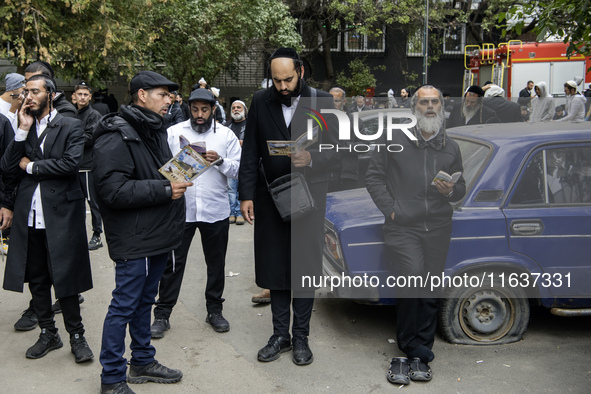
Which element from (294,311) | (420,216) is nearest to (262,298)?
(294,311)

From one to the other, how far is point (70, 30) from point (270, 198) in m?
10.6

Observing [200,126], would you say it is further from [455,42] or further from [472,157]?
[455,42]

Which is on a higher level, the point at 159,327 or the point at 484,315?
the point at 484,315

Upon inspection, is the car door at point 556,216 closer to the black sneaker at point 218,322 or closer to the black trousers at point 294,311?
the black trousers at point 294,311

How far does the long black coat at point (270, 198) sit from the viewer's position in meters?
4.62

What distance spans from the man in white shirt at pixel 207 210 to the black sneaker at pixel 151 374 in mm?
843

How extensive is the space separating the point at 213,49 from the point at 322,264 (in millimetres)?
13234

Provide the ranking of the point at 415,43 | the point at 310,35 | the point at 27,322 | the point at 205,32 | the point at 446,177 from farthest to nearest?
the point at 415,43
the point at 310,35
the point at 205,32
the point at 27,322
the point at 446,177

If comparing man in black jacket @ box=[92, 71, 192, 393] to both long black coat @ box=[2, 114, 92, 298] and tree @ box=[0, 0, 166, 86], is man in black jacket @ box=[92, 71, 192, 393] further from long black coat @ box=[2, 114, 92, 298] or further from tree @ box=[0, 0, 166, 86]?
tree @ box=[0, 0, 166, 86]

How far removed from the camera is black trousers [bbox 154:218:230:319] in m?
5.27

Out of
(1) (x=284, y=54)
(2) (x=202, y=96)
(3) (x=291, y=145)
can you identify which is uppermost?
(1) (x=284, y=54)

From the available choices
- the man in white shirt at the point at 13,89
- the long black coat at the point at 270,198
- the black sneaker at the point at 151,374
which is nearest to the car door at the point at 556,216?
the long black coat at the point at 270,198

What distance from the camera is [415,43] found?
2531cm

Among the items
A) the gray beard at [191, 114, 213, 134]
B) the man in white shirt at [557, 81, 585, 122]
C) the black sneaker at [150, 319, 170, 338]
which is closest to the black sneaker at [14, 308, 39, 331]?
the black sneaker at [150, 319, 170, 338]
